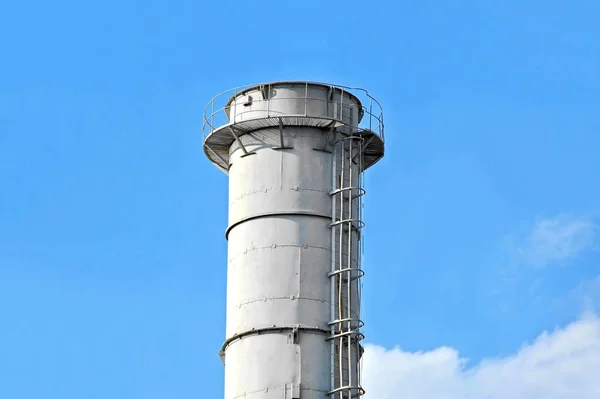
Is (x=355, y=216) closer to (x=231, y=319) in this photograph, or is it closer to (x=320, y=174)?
(x=320, y=174)

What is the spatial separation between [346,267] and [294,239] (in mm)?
2376

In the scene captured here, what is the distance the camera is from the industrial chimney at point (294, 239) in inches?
2482

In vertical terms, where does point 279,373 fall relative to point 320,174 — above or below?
below

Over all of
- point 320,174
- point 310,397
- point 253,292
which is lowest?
point 310,397

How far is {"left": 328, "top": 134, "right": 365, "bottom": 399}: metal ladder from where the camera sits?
208 feet

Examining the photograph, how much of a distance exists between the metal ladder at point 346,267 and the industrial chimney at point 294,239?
40mm

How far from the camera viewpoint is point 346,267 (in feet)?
213

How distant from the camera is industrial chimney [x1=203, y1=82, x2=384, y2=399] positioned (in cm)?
6303

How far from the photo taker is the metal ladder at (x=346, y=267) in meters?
63.3

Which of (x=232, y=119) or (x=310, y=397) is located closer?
(x=310, y=397)

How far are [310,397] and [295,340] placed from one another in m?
2.28

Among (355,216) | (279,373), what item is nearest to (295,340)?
(279,373)

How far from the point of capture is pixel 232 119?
67.3m

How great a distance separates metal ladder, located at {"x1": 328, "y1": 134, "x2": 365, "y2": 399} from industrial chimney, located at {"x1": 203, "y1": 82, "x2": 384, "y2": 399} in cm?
4
